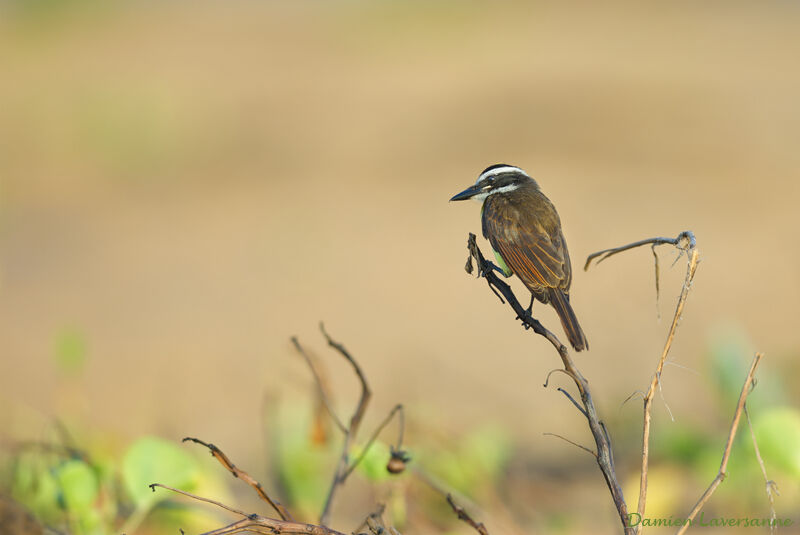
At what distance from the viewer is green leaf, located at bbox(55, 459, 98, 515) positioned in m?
2.54

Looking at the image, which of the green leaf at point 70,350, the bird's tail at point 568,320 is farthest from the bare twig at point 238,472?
the green leaf at point 70,350

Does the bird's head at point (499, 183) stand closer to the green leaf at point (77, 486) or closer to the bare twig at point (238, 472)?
the green leaf at point (77, 486)

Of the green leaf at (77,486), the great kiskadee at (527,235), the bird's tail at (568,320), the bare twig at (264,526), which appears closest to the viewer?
the bare twig at (264,526)

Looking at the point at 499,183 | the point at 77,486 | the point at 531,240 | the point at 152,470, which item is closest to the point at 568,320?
the point at 531,240

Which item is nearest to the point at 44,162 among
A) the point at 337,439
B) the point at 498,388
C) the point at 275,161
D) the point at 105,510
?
the point at 275,161

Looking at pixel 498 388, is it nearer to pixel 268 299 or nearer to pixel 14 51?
pixel 268 299

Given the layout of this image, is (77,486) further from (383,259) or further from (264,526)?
(383,259)

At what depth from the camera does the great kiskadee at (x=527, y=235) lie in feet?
10.9

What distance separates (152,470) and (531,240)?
66.0 inches

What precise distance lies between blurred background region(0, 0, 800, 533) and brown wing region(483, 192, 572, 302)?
1.38ft

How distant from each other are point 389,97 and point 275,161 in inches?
111

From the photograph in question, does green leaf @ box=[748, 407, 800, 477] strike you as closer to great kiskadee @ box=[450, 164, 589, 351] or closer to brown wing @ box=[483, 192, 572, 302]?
great kiskadee @ box=[450, 164, 589, 351]

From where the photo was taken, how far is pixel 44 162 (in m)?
12.2

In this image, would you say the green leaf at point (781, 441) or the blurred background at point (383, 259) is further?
the blurred background at point (383, 259)
